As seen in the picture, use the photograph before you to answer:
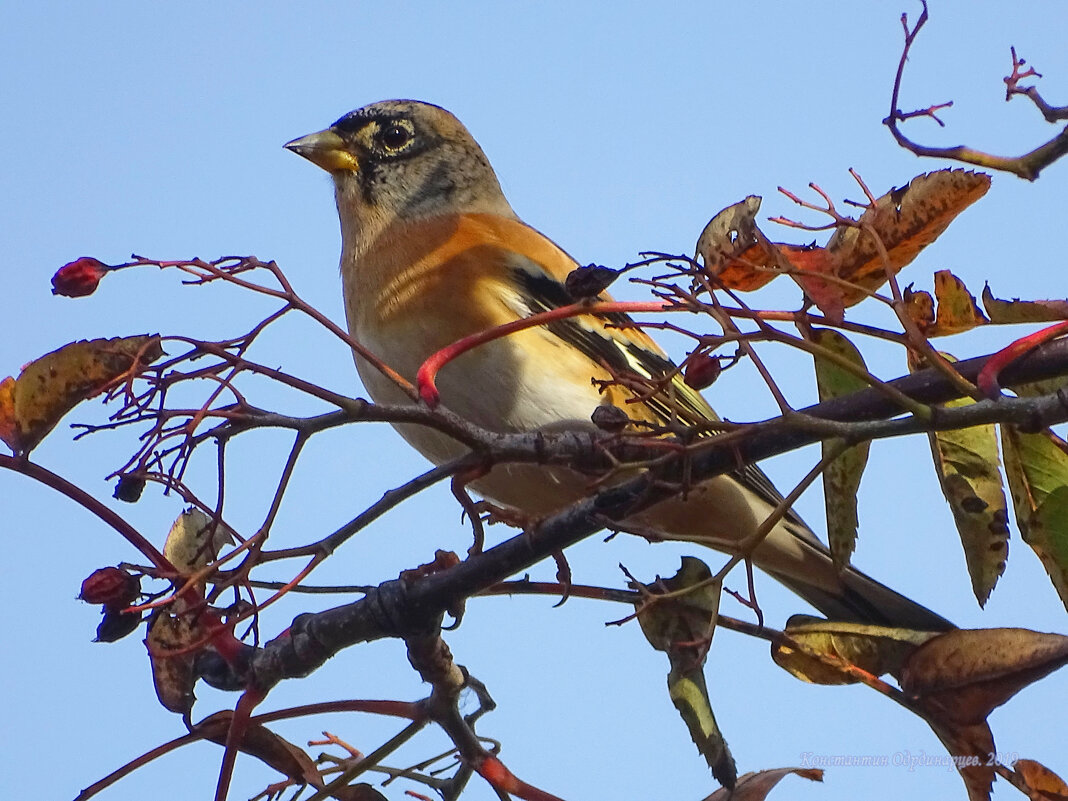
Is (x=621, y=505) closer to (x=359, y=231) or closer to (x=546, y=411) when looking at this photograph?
(x=546, y=411)

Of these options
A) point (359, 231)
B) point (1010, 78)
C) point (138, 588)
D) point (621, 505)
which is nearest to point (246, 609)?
point (138, 588)

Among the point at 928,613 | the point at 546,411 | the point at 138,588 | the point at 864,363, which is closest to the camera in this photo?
the point at 864,363

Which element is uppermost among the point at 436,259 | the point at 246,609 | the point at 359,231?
the point at 359,231

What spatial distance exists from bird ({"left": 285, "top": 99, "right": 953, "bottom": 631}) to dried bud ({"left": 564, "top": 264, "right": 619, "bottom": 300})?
4.48 ft

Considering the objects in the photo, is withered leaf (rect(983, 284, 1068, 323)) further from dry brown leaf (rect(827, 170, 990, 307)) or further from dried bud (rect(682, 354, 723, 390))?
dried bud (rect(682, 354, 723, 390))

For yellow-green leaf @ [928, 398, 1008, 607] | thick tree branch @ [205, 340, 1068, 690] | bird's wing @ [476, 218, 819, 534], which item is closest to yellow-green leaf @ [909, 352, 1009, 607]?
yellow-green leaf @ [928, 398, 1008, 607]

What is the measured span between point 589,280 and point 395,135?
314 cm

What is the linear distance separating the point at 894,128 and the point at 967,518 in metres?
0.67

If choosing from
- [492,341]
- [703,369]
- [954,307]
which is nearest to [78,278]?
[703,369]

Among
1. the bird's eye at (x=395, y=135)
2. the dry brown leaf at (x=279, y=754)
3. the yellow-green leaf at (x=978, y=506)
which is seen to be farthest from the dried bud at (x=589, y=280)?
the bird's eye at (x=395, y=135)

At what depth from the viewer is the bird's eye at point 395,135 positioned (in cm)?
485

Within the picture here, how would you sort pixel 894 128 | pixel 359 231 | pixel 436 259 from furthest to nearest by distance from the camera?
pixel 359 231 < pixel 436 259 < pixel 894 128

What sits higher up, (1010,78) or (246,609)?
(1010,78)

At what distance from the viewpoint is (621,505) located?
2.01 metres
